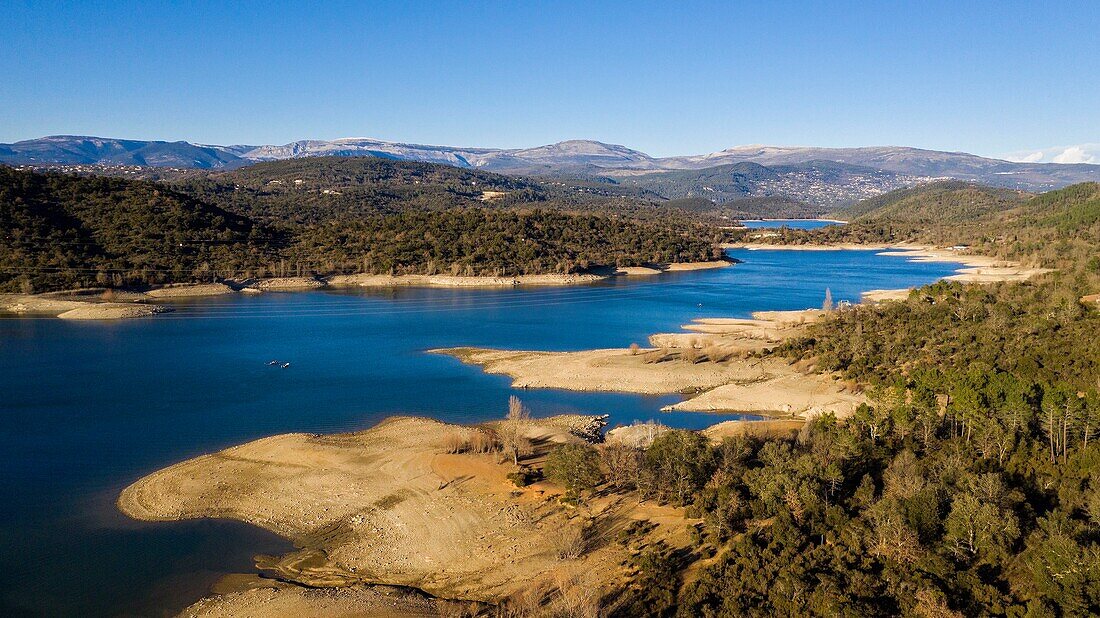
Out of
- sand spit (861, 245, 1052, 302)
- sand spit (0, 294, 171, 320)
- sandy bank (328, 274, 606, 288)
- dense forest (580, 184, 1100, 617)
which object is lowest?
sand spit (0, 294, 171, 320)


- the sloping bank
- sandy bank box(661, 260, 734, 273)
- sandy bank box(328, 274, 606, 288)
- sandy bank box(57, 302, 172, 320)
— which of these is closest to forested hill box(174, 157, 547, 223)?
sandy bank box(328, 274, 606, 288)

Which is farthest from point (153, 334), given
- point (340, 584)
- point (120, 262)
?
point (340, 584)

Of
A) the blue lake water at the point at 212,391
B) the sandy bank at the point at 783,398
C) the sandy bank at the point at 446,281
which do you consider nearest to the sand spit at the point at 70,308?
the blue lake water at the point at 212,391

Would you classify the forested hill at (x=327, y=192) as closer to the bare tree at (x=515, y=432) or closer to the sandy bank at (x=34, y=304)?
the sandy bank at (x=34, y=304)

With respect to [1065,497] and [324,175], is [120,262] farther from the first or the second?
[324,175]

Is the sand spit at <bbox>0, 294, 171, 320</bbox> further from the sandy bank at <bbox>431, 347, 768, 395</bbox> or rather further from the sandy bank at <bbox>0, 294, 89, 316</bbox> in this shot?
the sandy bank at <bbox>431, 347, 768, 395</bbox>

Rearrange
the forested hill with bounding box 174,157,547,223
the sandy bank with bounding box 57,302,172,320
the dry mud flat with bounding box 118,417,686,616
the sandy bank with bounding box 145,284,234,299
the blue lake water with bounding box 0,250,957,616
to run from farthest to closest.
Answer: the forested hill with bounding box 174,157,547,223, the sandy bank with bounding box 145,284,234,299, the sandy bank with bounding box 57,302,172,320, the blue lake water with bounding box 0,250,957,616, the dry mud flat with bounding box 118,417,686,616
